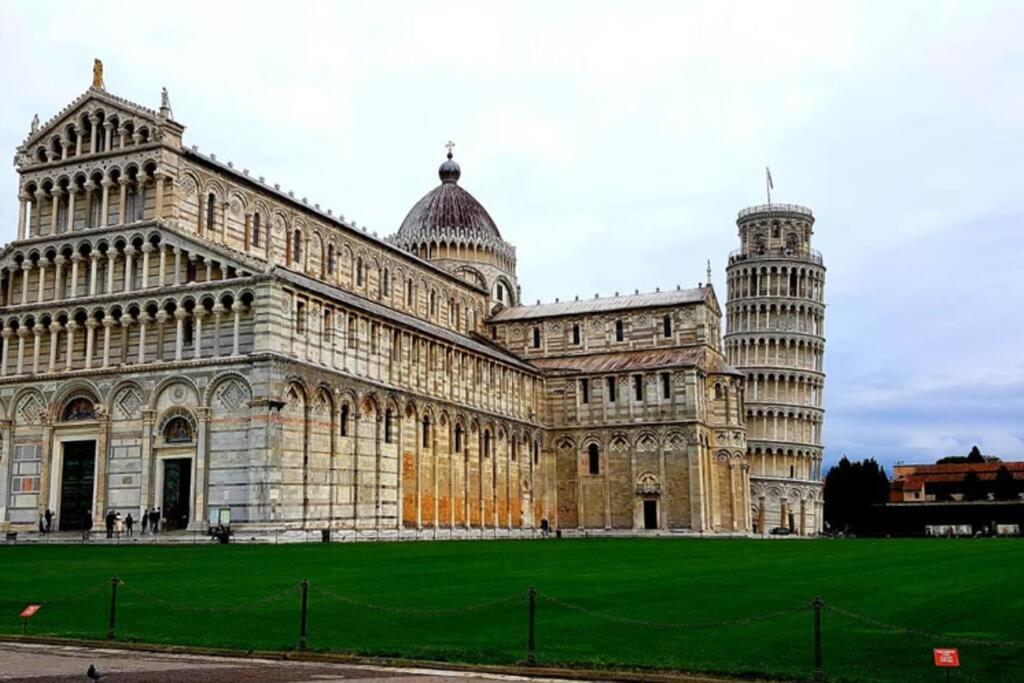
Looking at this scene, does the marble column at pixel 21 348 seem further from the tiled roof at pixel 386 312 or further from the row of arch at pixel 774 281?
the row of arch at pixel 774 281

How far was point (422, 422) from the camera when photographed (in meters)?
62.5

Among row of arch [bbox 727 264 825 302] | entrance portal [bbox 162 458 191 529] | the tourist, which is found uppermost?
row of arch [bbox 727 264 825 302]

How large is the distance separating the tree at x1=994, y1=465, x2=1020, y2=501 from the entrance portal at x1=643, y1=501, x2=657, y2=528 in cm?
5251

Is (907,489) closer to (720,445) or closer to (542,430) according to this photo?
(720,445)

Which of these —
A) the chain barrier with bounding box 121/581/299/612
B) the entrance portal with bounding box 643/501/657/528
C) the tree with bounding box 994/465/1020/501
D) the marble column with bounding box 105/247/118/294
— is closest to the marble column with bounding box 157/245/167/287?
the marble column with bounding box 105/247/118/294

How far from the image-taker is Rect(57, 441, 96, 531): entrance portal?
53531 mm

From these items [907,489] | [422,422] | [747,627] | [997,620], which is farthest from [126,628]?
[907,489]

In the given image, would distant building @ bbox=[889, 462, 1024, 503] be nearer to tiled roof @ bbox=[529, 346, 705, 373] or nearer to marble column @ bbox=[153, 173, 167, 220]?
tiled roof @ bbox=[529, 346, 705, 373]

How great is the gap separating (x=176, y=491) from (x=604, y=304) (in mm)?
42881

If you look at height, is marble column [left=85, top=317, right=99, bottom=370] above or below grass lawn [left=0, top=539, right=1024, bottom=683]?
above

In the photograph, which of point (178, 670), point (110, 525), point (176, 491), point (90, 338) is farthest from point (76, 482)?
point (178, 670)

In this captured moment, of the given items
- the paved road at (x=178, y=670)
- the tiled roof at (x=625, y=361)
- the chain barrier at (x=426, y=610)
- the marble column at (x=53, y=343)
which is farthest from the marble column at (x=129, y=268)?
the paved road at (x=178, y=670)

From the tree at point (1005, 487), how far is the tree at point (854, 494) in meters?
11.1

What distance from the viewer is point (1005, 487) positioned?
112625 mm
